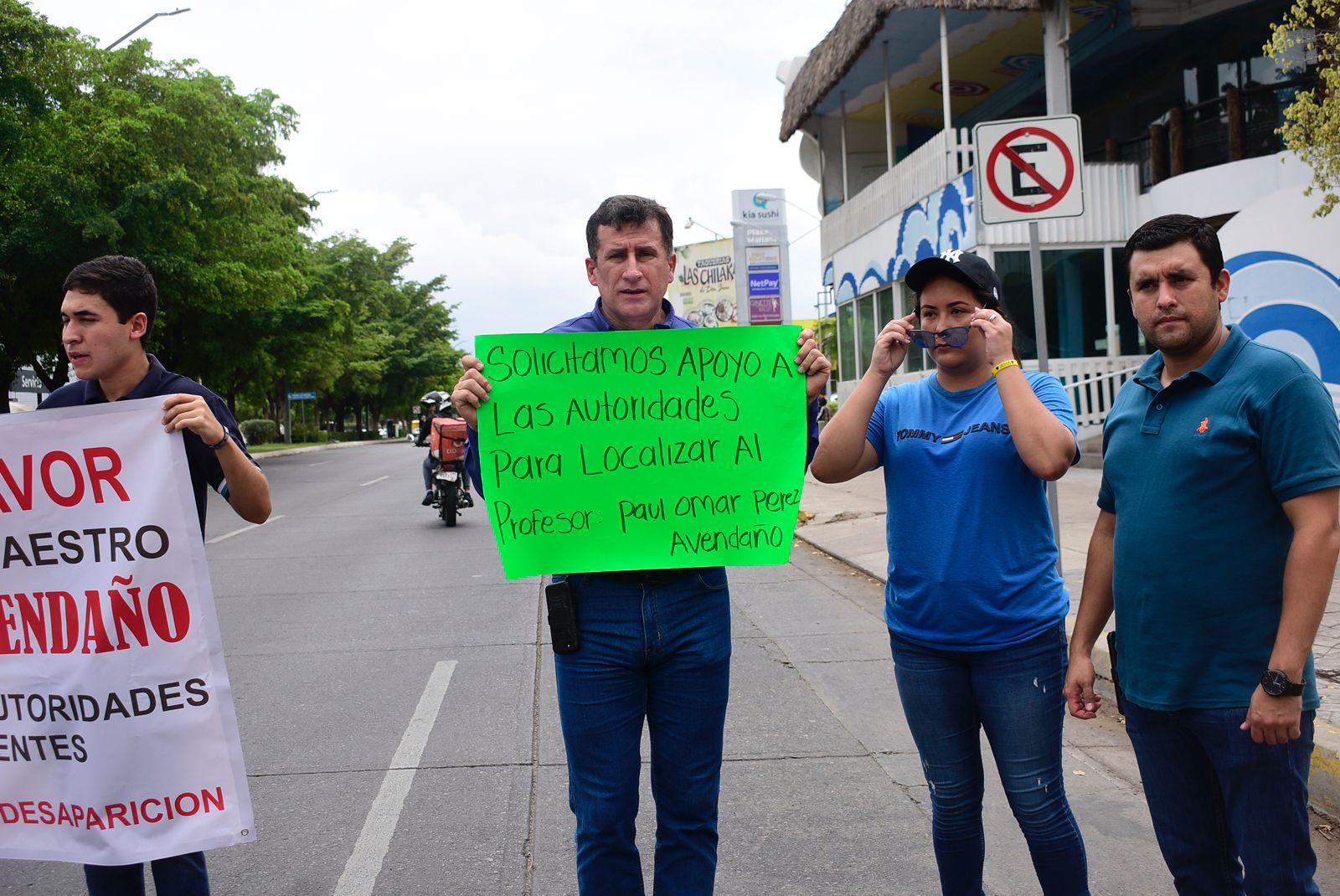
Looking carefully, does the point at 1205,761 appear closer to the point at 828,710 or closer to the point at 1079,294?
the point at 828,710

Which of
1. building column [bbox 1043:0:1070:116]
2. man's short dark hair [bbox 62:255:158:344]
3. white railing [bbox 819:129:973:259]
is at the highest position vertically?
building column [bbox 1043:0:1070:116]

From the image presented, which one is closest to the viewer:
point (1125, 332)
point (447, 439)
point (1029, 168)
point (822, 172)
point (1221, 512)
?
point (1221, 512)

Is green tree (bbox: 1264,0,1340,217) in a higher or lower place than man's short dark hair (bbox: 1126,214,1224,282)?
higher

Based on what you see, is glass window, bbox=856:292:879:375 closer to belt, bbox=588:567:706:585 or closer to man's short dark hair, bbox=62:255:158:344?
belt, bbox=588:567:706:585

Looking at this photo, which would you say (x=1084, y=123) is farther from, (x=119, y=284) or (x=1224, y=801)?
(x=119, y=284)

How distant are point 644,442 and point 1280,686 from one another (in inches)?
63.7

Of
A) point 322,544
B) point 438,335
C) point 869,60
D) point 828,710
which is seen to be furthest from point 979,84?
point 438,335

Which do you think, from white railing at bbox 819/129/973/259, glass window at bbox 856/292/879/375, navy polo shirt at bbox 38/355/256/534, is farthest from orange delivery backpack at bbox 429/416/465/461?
navy polo shirt at bbox 38/355/256/534

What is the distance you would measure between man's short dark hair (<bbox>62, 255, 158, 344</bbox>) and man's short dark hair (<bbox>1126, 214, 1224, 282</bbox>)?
2.38 metres

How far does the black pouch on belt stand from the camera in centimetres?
278

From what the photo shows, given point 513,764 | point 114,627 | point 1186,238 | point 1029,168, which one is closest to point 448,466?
point 1029,168

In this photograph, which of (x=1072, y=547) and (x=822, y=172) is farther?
(x=822, y=172)

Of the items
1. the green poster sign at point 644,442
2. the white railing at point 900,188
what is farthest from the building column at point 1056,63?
the green poster sign at point 644,442

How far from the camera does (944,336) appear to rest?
2859 mm
